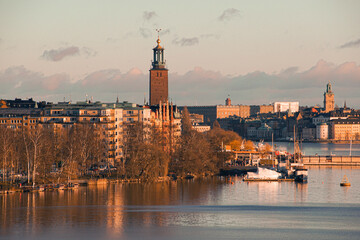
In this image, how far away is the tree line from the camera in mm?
88688

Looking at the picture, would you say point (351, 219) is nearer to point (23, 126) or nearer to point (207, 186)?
point (207, 186)

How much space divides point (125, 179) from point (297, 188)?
61.9 ft

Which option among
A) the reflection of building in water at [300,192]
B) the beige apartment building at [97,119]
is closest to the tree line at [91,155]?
the beige apartment building at [97,119]

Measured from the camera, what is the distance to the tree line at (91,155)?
88.7 metres

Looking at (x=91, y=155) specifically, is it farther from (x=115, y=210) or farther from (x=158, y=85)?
(x=158, y=85)

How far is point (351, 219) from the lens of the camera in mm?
67188

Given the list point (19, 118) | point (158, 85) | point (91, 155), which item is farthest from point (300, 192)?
point (158, 85)

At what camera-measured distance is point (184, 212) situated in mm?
70812

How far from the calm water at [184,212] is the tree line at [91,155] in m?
3.94

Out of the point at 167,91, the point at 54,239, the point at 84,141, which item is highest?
the point at 167,91

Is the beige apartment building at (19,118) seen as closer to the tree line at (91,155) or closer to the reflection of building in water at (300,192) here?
the tree line at (91,155)

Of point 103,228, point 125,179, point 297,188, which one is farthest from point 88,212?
point 297,188

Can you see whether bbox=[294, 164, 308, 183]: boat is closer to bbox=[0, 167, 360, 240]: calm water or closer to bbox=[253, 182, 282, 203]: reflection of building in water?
bbox=[253, 182, 282, 203]: reflection of building in water

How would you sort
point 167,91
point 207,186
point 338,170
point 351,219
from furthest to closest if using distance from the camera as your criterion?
point 167,91 → point 338,170 → point 207,186 → point 351,219
